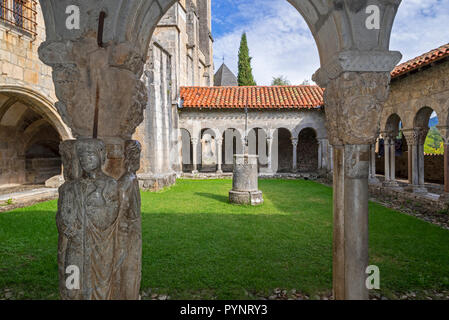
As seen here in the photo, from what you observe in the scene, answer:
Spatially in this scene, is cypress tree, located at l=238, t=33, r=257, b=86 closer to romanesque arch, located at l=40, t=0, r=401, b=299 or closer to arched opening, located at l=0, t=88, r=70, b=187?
arched opening, located at l=0, t=88, r=70, b=187

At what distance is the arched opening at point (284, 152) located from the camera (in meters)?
17.7

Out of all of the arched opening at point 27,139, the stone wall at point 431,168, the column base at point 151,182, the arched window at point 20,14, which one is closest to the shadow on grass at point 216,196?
the column base at point 151,182

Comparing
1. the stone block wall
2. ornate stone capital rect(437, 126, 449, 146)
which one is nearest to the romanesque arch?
ornate stone capital rect(437, 126, 449, 146)

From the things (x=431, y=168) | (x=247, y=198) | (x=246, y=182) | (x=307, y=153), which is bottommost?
(x=247, y=198)

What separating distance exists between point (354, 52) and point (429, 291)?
2.92 meters

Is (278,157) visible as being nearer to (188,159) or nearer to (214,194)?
(188,159)

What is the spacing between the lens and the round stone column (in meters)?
7.40

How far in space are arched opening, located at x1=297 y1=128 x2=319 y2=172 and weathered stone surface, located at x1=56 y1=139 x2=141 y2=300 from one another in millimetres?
16667

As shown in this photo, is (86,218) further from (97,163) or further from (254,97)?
(254,97)

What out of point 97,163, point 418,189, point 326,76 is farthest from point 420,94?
point 97,163

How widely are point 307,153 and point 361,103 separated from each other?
16120 millimetres

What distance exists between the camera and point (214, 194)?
9.05m

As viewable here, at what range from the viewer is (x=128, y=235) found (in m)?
1.98
